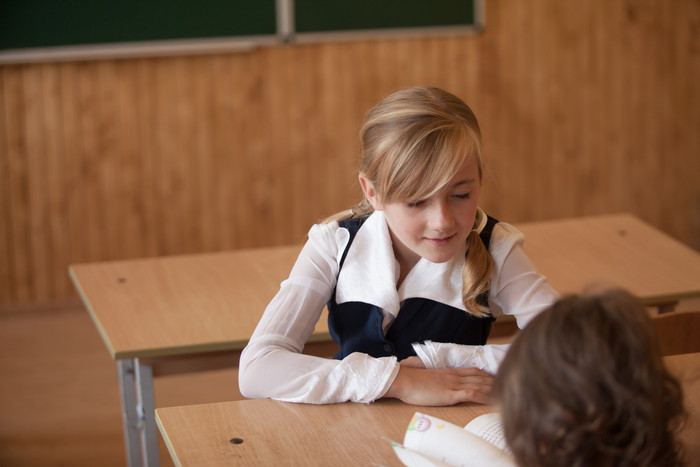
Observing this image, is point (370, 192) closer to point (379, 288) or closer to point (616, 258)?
point (379, 288)

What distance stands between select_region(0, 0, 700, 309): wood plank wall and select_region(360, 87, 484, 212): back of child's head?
9.22 feet

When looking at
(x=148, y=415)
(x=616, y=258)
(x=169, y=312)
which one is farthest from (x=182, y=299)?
(x=616, y=258)

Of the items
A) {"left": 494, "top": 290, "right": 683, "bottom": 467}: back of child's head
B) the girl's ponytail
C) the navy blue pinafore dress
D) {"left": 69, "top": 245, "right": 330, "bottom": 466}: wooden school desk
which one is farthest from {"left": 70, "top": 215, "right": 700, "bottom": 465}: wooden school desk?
{"left": 494, "top": 290, "right": 683, "bottom": 467}: back of child's head

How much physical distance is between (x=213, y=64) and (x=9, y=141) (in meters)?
0.99

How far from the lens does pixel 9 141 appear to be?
4152 mm

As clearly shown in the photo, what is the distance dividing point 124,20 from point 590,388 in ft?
12.1

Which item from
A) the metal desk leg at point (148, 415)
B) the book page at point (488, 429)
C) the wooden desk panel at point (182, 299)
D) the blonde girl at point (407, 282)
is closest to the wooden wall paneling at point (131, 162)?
the wooden desk panel at point (182, 299)

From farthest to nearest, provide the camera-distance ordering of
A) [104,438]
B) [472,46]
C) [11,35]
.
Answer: [472,46] → [11,35] → [104,438]

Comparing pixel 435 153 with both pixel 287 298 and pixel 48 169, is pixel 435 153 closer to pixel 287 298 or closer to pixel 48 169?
pixel 287 298

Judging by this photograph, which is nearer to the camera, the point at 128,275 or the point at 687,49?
the point at 128,275

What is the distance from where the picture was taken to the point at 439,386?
1414 mm

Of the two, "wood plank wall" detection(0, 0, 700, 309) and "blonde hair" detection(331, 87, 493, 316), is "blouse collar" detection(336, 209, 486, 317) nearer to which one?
"blonde hair" detection(331, 87, 493, 316)

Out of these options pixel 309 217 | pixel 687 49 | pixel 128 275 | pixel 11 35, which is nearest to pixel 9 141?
pixel 11 35

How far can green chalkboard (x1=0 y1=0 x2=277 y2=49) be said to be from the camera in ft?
→ 13.1
